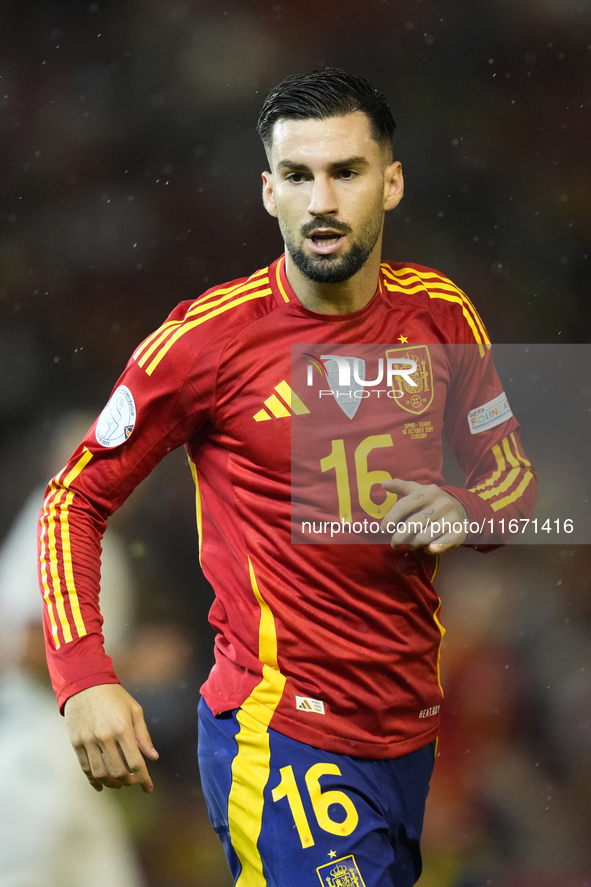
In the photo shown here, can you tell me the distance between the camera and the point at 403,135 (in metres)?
2.57

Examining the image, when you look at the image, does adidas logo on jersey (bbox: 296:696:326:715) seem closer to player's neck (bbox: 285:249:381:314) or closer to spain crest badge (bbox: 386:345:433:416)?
spain crest badge (bbox: 386:345:433:416)

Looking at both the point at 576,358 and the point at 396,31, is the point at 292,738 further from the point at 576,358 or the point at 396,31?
the point at 396,31

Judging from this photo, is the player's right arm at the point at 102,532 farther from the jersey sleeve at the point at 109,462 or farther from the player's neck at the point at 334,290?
the player's neck at the point at 334,290

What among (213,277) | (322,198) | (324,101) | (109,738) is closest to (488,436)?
(322,198)

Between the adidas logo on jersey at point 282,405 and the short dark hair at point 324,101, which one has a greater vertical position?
the short dark hair at point 324,101

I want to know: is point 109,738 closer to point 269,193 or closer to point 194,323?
point 194,323

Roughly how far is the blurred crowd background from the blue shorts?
41.9 inches

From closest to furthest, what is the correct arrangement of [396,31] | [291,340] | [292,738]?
[292,738] < [291,340] < [396,31]

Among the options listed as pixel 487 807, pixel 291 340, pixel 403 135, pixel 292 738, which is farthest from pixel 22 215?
pixel 487 807

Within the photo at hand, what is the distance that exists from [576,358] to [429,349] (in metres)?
1.15

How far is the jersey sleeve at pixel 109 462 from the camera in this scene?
1452 millimetres

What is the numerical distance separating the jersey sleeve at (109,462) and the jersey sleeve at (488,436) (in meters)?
0.46

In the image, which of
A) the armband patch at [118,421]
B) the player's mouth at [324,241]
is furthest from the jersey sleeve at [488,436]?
the armband patch at [118,421]

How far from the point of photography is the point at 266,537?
1529 mm
